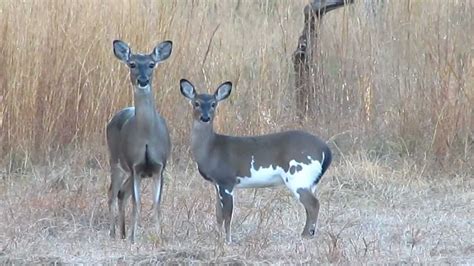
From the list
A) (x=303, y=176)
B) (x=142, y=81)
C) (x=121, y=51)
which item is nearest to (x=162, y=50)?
(x=121, y=51)

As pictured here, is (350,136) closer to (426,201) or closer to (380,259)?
(426,201)

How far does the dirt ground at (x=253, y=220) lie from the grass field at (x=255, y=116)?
0.02 m

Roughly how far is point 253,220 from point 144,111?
1204 millimetres

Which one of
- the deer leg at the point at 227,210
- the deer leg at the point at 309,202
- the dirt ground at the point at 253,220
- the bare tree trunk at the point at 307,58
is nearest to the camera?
the dirt ground at the point at 253,220

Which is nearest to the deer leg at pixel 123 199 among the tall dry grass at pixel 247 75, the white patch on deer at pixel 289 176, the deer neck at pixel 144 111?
the deer neck at pixel 144 111

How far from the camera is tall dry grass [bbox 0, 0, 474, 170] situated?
1012 cm

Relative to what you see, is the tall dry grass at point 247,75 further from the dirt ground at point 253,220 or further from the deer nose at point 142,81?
the deer nose at point 142,81

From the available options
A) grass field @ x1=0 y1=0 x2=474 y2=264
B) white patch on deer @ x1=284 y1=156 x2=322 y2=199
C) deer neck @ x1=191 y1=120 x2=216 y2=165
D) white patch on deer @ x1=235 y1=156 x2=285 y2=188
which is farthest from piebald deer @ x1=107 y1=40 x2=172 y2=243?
white patch on deer @ x1=284 y1=156 x2=322 y2=199

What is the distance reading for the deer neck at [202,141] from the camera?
7984mm

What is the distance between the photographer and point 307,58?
1101 centimetres

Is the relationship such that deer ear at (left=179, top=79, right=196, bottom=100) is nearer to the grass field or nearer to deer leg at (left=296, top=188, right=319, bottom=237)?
the grass field

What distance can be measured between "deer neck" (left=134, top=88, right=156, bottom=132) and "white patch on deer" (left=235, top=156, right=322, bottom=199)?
2.28 feet

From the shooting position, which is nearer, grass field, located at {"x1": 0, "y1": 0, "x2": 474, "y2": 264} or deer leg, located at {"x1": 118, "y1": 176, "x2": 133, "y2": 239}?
deer leg, located at {"x1": 118, "y1": 176, "x2": 133, "y2": 239}

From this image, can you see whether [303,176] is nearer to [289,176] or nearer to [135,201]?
[289,176]
